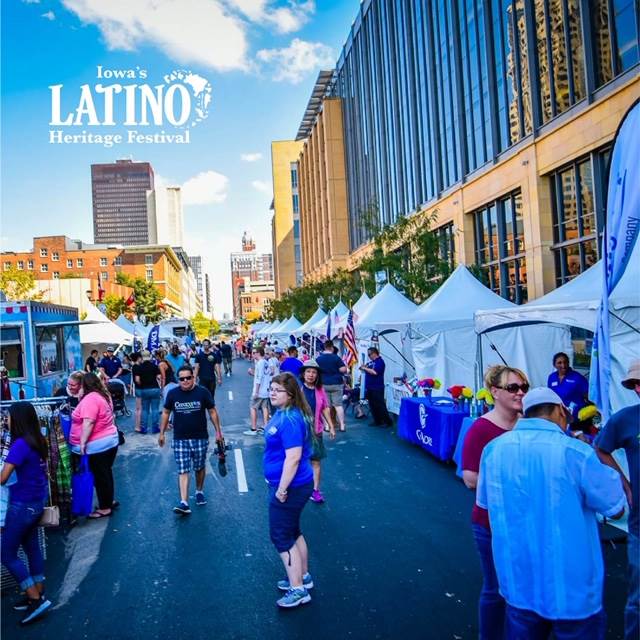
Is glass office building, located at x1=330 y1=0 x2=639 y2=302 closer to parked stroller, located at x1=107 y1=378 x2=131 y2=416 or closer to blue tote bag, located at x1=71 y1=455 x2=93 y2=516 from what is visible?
parked stroller, located at x1=107 y1=378 x2=131 y2=416

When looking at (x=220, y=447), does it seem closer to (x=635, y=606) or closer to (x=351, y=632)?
(x=351, y=632)

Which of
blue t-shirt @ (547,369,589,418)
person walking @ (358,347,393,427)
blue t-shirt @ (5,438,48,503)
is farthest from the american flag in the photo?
blue t-shirt @ (5,438,48,503)

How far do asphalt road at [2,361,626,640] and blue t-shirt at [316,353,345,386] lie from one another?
3.85 m

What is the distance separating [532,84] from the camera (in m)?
21.0

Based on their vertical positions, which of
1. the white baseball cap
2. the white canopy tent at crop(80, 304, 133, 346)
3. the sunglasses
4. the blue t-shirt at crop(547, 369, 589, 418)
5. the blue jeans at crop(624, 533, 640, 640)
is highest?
the white canopy tent at crop(80, 304, 133, 346)

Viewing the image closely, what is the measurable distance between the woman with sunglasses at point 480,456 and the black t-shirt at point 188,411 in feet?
12.6

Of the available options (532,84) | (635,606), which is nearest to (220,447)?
(635,606)

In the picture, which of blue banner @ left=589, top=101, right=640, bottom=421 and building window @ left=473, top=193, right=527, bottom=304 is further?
building window @ left=473, top=193, right=527, bottom=304

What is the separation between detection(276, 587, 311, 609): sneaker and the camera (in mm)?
4520

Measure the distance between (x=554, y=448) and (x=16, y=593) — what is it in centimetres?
468

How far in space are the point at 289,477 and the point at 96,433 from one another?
339 centimetres

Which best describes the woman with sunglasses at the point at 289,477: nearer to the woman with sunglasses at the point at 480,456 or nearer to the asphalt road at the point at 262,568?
the asphalt road at the point at 262,568

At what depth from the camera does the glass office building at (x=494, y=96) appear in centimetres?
1825

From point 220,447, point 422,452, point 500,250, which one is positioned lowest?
point 422,452
